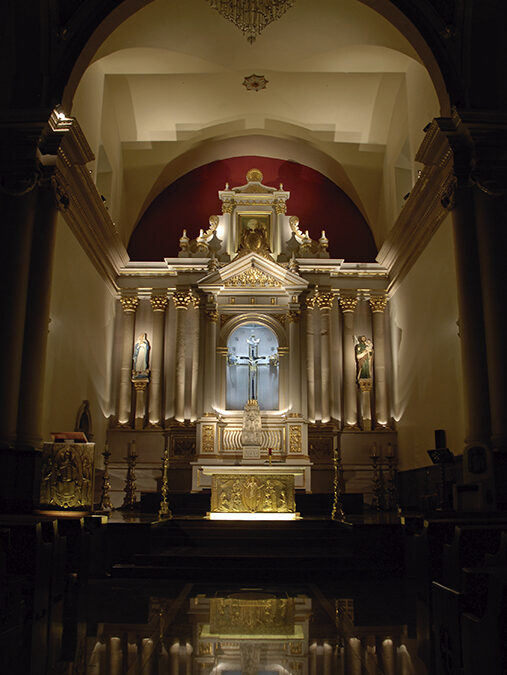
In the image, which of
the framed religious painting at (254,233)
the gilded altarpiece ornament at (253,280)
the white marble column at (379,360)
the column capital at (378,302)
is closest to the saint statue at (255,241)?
the framed religious painting at (254,233)

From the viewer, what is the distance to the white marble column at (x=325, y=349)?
603 inches

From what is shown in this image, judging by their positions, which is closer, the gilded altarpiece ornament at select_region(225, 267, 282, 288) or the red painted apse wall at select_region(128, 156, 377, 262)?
the gilded altarpiece ornament at select_region(225, 267, 282, 288)

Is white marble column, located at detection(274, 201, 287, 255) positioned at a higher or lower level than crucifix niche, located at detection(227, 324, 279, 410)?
higher

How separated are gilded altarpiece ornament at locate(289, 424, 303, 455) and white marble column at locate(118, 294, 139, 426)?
12.3 feet

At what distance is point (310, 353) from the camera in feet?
51.2

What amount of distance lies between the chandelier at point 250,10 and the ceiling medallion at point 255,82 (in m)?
2.08

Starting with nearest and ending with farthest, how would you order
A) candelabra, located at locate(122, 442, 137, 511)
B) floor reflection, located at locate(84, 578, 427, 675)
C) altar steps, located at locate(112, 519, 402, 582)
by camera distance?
floor reflection, located at locate(84, 578, 427, 675) → altar steps, located at locate(112, 519, 402, 582) → candelabra, located at locate(122, 442, 137, 511)

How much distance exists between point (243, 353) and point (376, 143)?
5918mm

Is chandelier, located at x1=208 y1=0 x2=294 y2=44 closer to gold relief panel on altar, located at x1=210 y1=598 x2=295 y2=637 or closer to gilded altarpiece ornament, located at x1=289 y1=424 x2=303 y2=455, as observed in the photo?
gilded altarpiece ornament, located at x1=289 y1=424 x2=303 y2=455

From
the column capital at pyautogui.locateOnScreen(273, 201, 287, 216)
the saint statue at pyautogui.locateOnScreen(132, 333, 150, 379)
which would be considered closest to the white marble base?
the saint statue at pyautogui.locateOnScreen(132, 333, 150, 379)

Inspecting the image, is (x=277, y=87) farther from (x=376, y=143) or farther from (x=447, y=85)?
(x=447, y=85)

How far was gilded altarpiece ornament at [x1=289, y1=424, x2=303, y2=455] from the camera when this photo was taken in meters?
14.6

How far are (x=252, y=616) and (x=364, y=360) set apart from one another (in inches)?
413

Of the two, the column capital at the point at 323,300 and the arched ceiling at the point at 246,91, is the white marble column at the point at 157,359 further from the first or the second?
the column capital at the point at 323,300
